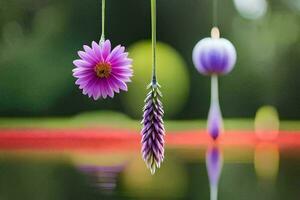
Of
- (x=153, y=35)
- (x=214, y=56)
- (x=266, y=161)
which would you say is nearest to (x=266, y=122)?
(x=266, y=161)

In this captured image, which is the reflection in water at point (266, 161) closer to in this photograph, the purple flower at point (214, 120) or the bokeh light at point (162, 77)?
the purple flower at point (214, 120)

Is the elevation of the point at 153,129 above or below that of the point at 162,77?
below

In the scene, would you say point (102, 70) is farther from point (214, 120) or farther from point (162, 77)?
point (214, 120)

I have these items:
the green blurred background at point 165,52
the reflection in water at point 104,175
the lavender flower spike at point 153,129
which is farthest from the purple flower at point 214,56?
the reflection in water at point 104,175

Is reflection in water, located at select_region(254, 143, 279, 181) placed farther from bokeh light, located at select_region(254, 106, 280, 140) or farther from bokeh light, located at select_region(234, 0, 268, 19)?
bokeh light, located at select_region(234, 0, 268, 19)

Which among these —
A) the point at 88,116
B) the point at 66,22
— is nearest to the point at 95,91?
the point at 88,116
